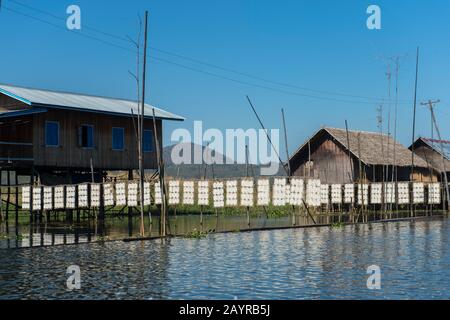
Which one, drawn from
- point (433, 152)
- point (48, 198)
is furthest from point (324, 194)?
point (433, 152)

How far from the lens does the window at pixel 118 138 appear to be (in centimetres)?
3697

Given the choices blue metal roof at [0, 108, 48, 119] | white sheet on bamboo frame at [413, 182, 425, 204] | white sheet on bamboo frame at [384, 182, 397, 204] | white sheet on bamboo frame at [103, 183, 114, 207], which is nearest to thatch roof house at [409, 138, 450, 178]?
white sheet on bamboo frame at [413, 182, 425, 204]

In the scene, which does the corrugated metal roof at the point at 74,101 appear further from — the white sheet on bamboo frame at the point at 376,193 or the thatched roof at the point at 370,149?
the white sheet on bamboo frame at the point at 376,193

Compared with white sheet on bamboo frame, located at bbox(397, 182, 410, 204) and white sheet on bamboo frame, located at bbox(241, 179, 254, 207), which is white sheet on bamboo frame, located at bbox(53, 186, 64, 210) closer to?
white sheet on bamboo frame, located at bbox(241, 179, 254, 207)

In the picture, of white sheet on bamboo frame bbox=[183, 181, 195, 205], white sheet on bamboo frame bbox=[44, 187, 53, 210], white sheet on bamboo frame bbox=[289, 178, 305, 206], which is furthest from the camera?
white sheet on bamboo frame bbox=[44, 187, 53, 210]

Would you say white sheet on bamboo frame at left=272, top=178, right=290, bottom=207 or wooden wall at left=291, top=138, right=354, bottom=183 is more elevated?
wooden wall at left=291, top=138, right=354, bottom=183

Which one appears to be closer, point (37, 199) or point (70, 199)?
point (70, 199)

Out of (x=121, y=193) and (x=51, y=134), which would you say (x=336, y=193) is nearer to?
(x=121, y=193)

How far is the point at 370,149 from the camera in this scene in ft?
147

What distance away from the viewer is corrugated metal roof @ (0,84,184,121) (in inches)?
1291

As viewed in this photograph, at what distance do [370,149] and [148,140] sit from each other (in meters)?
15.0

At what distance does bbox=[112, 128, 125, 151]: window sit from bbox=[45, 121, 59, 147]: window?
145 inches
